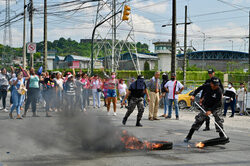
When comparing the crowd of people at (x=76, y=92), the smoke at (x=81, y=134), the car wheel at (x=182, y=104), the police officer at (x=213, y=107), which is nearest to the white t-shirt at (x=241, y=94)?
the crowd of people at (x=76, y=92)

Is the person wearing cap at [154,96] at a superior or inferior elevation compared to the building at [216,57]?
inferior

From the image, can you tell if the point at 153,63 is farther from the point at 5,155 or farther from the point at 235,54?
the point at 5,155

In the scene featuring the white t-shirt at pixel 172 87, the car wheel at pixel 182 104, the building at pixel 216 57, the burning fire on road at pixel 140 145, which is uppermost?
the building at pixel 216 57

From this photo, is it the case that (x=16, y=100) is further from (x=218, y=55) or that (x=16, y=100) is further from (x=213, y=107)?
(x=218, y=55)

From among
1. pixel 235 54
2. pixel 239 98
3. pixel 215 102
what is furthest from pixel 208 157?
pixel 235 54

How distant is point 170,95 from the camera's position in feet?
42.0

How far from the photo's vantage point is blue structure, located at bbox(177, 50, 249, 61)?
87.4 metres

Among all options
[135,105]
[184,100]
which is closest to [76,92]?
[135,105]

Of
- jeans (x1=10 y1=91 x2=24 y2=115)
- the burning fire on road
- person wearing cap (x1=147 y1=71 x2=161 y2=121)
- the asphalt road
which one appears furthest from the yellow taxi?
the burning fire on road

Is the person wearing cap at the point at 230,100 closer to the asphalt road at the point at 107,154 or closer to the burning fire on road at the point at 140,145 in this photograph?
the asphalt road at the point at 107,154

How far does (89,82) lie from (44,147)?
10.5m

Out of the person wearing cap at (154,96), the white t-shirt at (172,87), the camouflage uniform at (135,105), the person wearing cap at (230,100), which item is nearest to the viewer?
the camouflage uniform at (135,105)

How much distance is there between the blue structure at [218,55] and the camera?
87.4 meters

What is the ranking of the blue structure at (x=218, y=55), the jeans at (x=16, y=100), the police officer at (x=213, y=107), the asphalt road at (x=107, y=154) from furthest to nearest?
the blue structure at (x=218, y=55), the jeans at (x=16, y=100), the police officer at (x=213, y=107), the asphalt road at (x=107, y=154)
